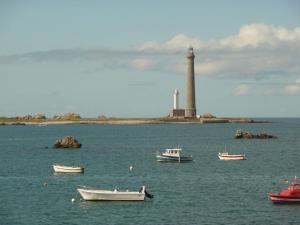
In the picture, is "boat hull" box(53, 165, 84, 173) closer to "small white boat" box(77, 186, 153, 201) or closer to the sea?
the sea

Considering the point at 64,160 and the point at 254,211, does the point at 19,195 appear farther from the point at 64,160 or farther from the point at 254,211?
the point at 64,160

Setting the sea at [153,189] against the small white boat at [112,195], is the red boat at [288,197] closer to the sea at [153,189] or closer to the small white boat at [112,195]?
the sea at [153,189]

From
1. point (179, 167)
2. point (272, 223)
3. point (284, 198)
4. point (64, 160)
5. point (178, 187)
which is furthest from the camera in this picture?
point (64, 160)

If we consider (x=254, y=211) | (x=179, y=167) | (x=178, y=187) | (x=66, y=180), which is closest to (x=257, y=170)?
(x=179, y=167)

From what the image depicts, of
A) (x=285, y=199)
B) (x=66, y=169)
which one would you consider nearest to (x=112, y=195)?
(x=285, y=199)

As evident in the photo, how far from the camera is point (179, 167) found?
296ft

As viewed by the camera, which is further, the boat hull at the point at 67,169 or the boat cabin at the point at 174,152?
the boat cabin at the point at 174,152

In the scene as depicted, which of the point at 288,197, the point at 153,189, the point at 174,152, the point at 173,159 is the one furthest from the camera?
the point at 174,152

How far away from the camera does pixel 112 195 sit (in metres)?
57.3

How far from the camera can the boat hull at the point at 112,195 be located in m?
57.1

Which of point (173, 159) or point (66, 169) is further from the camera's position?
point (173, 159)

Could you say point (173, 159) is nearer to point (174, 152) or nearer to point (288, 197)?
point (174, 152)

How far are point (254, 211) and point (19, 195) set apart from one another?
75.8 feet

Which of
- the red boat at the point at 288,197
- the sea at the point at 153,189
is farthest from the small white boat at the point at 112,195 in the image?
the red boat at the point at 288,197
